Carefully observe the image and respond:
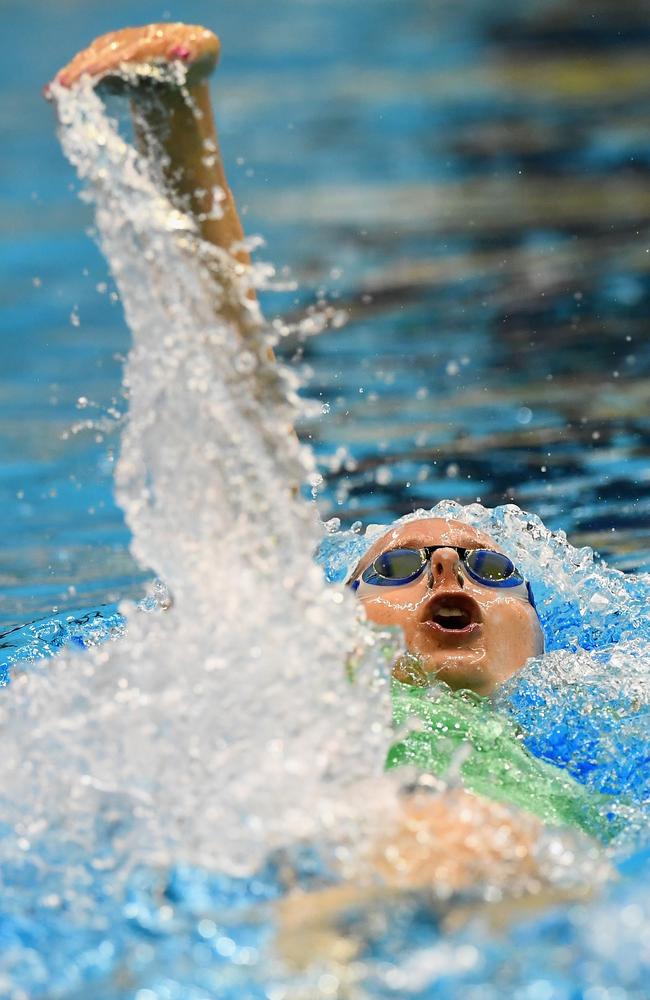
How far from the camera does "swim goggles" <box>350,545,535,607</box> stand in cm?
321

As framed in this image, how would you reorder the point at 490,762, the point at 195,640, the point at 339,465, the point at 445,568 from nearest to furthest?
the point at 195,640
the point at 490,762
the point at 445,568
the point at 339,465

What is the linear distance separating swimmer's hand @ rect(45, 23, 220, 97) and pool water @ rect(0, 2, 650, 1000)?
1.16 feet

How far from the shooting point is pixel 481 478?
197 inches

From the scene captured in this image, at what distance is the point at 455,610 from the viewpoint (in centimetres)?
314

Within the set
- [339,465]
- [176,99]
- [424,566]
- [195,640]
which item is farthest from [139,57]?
[339,465]

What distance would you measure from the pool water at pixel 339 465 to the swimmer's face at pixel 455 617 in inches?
3.3

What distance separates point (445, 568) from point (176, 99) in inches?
47.8

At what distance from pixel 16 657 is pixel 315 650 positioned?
1686 millimetres

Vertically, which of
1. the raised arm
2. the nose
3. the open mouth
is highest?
the raised arm

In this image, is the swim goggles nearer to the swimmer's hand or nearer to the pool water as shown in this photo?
the pool water

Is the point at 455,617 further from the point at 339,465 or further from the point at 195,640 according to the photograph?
the point at 339,465

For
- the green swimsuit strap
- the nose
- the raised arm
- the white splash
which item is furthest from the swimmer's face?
the raised arm

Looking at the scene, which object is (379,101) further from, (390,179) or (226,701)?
(226,701)

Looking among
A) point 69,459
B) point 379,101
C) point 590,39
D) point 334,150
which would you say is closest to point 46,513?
point 69,459
